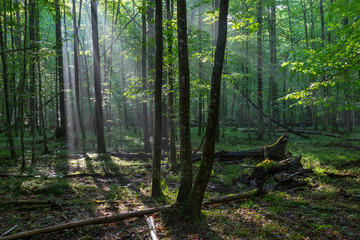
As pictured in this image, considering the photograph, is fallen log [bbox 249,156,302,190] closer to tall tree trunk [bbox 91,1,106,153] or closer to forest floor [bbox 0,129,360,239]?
forest floor [bbox 0,129,360,239]

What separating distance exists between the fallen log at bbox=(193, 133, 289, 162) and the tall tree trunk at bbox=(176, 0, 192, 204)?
6.90 m

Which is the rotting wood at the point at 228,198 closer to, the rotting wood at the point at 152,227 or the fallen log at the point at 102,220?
the fallen log at the point at 102,220

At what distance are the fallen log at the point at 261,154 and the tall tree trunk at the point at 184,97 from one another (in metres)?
6.90

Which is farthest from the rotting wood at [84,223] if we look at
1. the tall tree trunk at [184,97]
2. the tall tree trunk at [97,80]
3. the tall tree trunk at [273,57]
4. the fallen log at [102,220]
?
the tall tree trunk at [273,57]

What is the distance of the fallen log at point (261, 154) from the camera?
11.8 meters

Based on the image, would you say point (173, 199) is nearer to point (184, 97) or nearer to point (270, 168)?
point (184, 97)

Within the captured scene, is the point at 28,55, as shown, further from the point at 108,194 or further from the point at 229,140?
the point at 229,140

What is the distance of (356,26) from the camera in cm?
711

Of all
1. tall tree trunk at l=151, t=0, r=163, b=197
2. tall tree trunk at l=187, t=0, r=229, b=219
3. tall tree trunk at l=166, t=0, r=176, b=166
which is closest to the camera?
tall tree trunk at l=187, t=0, r=229, b=219

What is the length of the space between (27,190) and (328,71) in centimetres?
1145

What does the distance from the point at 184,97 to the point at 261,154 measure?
28.4 ft

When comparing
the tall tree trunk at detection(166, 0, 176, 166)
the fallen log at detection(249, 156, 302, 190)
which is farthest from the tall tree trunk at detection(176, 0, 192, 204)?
the fallen log at detection(249, 156, 302, 190)

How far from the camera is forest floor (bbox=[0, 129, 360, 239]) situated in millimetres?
5246

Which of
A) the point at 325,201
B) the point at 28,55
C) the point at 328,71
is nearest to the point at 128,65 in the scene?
the point at 28,55
